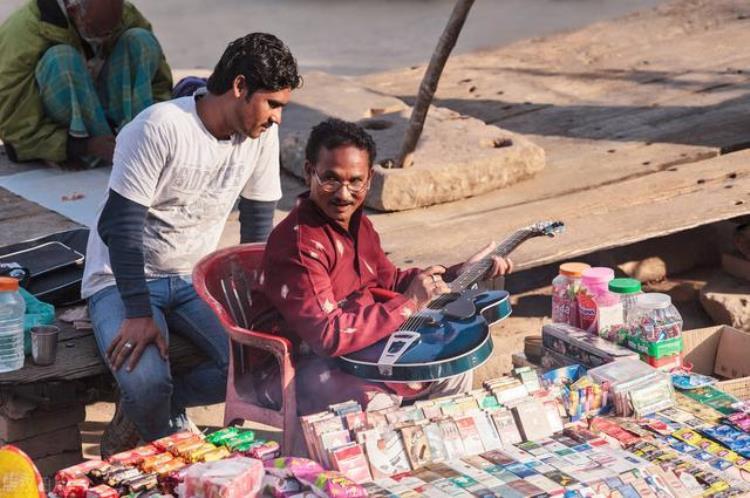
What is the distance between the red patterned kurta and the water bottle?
0.82 m

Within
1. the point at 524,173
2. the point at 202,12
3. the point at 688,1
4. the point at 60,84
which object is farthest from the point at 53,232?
the point at 202,12

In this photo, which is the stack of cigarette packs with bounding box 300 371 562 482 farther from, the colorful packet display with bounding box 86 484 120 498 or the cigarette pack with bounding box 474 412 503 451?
the colorful packet display with bounding box 86 484 120 498

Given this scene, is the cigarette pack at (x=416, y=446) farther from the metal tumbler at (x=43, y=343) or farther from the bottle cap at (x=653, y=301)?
the metal tumbler at (x=43, y=343)

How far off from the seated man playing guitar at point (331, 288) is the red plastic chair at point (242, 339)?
7 centimetres

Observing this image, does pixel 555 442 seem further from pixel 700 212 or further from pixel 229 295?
pixel 700 212

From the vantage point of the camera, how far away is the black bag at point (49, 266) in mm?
5094

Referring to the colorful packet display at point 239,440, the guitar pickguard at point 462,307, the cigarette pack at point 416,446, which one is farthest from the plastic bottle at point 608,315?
the colorful packet display at point 239,440

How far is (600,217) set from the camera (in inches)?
244

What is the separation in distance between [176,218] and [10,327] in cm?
67

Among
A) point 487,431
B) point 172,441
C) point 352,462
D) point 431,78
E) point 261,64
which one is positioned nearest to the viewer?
point 352,462

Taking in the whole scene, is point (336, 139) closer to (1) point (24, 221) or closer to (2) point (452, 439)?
(2) point (452, 439)

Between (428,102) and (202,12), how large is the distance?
7.73 metres

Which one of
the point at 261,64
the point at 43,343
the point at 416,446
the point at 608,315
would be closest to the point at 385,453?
the point at 416,446

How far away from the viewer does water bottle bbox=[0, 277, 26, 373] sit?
4.52 metres
